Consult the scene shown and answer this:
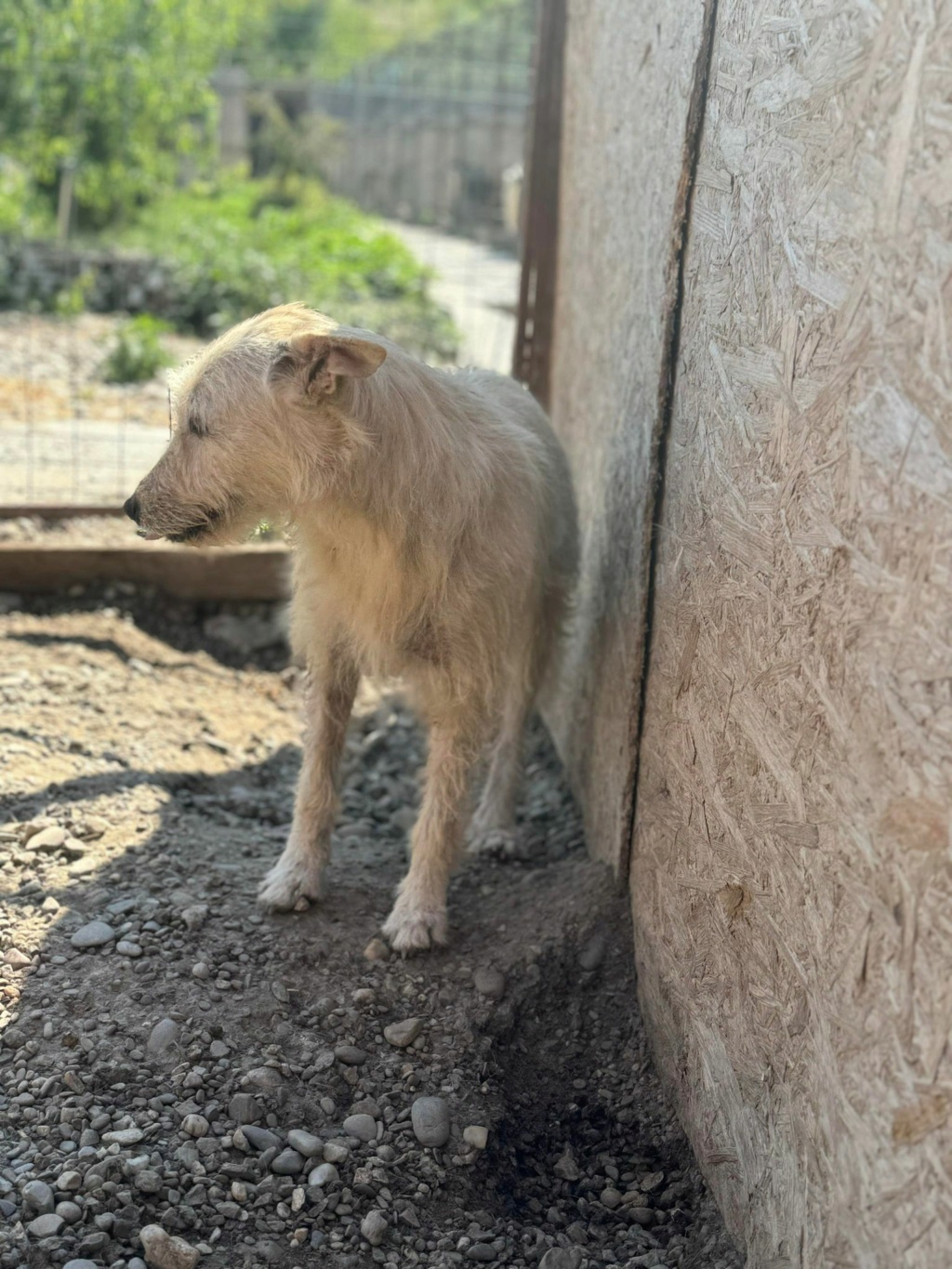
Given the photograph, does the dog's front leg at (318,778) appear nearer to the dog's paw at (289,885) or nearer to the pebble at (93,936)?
the dog's paw at (289,885)

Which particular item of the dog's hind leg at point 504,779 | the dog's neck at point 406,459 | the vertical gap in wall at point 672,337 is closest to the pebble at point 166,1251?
the vertical gap in wall at point 672,337

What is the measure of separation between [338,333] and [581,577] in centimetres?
189

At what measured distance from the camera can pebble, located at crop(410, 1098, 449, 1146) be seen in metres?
3.27

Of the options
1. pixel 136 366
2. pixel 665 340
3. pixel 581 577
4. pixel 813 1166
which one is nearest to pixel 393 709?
pixel 581 577

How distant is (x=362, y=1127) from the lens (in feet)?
10.7

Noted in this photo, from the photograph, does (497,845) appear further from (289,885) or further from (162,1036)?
(162,1036)

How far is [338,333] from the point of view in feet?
10.9

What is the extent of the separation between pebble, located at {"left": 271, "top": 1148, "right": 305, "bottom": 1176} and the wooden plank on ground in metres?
3.22

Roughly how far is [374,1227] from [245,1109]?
1.57 ft

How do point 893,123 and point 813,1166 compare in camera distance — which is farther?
point 813,1166

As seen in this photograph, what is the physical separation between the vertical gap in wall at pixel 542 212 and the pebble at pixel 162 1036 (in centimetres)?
423

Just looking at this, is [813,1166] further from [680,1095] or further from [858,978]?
[680,1095]

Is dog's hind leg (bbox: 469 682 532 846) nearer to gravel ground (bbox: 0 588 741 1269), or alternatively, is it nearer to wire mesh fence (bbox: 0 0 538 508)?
gravel ground (bbox: 0 588 741 1269)

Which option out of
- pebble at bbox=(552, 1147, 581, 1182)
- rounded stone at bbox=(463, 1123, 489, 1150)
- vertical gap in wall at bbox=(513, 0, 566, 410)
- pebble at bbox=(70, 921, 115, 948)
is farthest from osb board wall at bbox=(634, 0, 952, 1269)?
vertical gap in wall at bbox=(513, 0, 566, 410)
